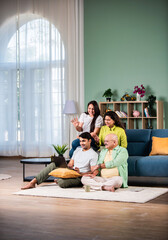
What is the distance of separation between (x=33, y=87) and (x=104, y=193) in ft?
19.4

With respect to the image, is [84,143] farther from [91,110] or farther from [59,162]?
[91,110]

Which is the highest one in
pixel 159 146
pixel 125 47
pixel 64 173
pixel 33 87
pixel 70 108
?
pixel 125 47

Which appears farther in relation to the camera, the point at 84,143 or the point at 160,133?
the point at 160,133

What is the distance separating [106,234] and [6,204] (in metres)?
1.62

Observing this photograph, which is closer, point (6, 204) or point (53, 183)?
point (6, 204)

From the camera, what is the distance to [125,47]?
9.34 m

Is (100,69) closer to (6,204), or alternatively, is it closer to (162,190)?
(162,190)

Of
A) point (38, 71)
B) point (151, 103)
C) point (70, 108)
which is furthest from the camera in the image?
point (38, 71)

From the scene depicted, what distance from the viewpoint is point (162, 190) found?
5.16 metres

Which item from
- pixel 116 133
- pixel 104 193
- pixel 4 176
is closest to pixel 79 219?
pixel 104 193

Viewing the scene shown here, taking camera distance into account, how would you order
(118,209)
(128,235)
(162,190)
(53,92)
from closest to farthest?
1. (128,235)
2. (118,209)
3. (162,190)
4. (53,92)

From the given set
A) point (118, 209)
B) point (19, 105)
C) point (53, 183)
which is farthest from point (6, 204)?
point (19, 105)

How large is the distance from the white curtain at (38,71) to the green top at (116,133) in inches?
157

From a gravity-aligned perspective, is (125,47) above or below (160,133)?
above
